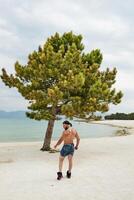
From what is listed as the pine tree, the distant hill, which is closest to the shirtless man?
the pine tree

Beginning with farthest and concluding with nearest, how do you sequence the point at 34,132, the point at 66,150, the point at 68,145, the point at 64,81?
the point at 34,132 → the point at 64,81 → the point at 68,145 → the point at 66,150

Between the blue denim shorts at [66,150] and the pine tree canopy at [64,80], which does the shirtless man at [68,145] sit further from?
the pine tree canopy at [64,80]

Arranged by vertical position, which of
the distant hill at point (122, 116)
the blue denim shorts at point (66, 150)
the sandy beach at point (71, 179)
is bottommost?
the sandy beach at point (71, 179)

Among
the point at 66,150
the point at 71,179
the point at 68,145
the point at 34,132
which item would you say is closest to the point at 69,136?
the point at 68,145

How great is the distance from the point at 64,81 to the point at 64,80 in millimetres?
154

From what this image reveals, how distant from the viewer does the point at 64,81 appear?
21641mm

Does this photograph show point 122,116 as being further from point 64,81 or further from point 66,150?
point 66,150

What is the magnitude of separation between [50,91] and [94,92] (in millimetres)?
2998

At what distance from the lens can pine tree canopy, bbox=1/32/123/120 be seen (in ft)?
72.6

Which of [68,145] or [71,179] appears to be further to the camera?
[68,145]

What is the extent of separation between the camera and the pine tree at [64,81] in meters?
22.1

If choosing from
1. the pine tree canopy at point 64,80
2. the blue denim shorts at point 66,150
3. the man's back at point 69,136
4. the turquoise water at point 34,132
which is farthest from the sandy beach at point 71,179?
the turquoise water at point 34,132

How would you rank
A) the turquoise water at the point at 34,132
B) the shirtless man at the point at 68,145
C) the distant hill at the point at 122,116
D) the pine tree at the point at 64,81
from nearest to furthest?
the shirtless man at the point at 68,145, the pine tree at the point at 64,81, the turquoise water at the point at 34,132, the distant hill at the point at 122,116

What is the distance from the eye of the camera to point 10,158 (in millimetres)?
20844
